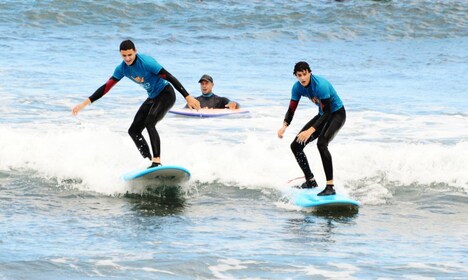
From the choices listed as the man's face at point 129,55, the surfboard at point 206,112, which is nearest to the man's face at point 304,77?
the man's face at point 129,55

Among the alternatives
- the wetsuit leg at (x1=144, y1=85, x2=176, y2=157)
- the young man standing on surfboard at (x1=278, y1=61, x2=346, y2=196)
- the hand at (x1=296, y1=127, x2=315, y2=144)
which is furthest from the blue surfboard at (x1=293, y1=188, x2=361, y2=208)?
the wetsuit leg at (x1=144, y1=85, x2=176, y2=157)

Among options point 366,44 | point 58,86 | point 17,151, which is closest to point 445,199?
point 17,151

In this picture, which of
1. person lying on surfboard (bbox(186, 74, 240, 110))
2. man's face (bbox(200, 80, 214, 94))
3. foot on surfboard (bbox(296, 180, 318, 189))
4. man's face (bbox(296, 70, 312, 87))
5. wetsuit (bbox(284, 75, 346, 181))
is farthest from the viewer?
person lying on surfboard (bbox(186, 74, 240, 110))

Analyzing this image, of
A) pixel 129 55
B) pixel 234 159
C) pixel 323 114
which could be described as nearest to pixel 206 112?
pixel 234 159

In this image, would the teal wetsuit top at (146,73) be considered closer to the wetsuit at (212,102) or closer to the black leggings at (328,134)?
the black leggings at (328,134)

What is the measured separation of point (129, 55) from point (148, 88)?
0.61 meters

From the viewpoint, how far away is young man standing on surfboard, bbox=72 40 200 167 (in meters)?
11.1

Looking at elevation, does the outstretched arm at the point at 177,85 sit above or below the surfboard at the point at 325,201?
above

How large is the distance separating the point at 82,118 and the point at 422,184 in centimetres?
729

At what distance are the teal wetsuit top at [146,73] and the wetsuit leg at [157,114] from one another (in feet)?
0.26

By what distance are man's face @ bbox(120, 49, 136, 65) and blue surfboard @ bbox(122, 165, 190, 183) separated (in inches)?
51.3

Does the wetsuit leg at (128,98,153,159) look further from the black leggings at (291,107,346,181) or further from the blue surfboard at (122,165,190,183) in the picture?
the black leggings at (291,107,346,181)

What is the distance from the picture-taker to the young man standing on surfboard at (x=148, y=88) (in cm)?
1114

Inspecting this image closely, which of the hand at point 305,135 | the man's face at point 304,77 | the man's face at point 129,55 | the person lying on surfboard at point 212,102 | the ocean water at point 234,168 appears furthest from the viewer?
the person lying on surfboard at point 212,102
